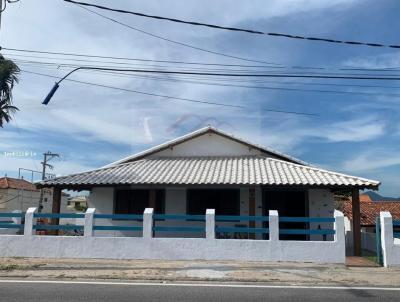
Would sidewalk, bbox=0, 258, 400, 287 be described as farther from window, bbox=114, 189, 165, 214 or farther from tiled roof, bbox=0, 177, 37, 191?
tiled roof, bbox=0, 177, 37, 191

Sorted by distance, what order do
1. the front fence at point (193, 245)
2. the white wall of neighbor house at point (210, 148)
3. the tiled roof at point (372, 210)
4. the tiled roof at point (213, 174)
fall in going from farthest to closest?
the tiled roof at point (372, 210) < the white wall of neighbor house at point (210, 148) < the tiled roof at point (213, 174) < the front fence at point (193, 245)

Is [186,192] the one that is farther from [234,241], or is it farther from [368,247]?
[368,247]

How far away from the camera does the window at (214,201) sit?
1819cm

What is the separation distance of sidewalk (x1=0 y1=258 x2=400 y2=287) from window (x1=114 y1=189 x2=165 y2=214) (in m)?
5.52

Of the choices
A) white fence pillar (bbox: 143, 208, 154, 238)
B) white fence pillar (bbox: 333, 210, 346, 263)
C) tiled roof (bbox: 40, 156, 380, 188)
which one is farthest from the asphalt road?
tiled roof (bbox: 40, 156, 380, 188)

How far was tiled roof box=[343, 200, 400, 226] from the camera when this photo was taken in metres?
33.5

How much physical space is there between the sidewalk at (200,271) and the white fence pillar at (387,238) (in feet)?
1.24

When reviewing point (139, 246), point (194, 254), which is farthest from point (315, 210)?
point (139, 246)

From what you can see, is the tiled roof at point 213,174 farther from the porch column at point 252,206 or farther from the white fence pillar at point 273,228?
the white fence pillar at point 273,228

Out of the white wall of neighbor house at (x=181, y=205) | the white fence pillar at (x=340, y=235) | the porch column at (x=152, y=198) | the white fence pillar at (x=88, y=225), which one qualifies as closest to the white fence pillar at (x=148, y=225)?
the white fence pillar at (x=88, y=225)

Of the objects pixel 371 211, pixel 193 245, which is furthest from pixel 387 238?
pixel 371 211

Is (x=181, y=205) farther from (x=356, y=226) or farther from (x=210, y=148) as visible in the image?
(x=356, y=226)

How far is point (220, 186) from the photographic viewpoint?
666 inches

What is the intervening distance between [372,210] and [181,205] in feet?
77.7
